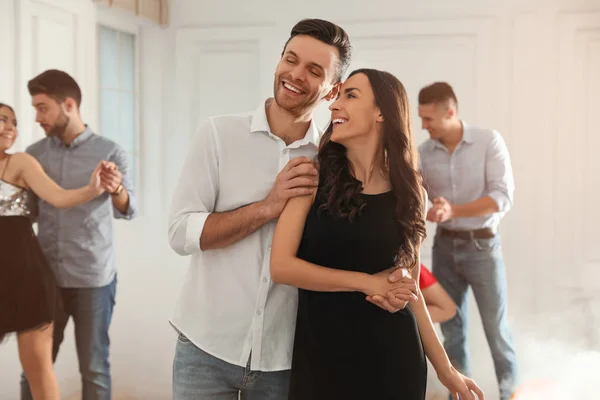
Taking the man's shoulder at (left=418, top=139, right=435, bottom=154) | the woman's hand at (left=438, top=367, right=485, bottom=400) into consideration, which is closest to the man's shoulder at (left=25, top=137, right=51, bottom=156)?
the man's shoulder at (left=418, top=139, right=435, bottom=154)

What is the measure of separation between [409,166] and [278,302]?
0.49m

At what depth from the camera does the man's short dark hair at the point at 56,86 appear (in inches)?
100.0

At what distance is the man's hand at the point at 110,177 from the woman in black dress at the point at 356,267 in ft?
4.20

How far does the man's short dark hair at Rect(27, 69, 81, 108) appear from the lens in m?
2.54

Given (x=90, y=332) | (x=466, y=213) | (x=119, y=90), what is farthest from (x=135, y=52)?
(x=466, y=213)

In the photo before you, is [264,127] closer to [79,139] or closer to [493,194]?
[79,139]

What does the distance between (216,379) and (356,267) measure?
47 centimetres

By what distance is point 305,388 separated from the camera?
157 centimetres

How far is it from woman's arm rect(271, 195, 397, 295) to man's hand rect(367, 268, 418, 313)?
15 mm

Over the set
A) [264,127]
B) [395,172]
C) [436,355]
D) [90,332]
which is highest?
[264,127]

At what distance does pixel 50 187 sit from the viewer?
254cm

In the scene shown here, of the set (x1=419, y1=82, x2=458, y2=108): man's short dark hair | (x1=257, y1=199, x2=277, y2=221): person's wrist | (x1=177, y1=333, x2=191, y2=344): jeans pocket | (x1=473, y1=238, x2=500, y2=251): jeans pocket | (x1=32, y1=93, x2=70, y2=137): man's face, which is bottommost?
(x1=177, y1=333, x2=191, y2=344): jeans pocket

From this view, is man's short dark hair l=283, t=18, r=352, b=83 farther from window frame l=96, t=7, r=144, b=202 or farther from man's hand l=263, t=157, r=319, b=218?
window frame l=96, t=7, r=144, b=202

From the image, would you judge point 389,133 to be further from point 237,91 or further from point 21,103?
point 21,103
